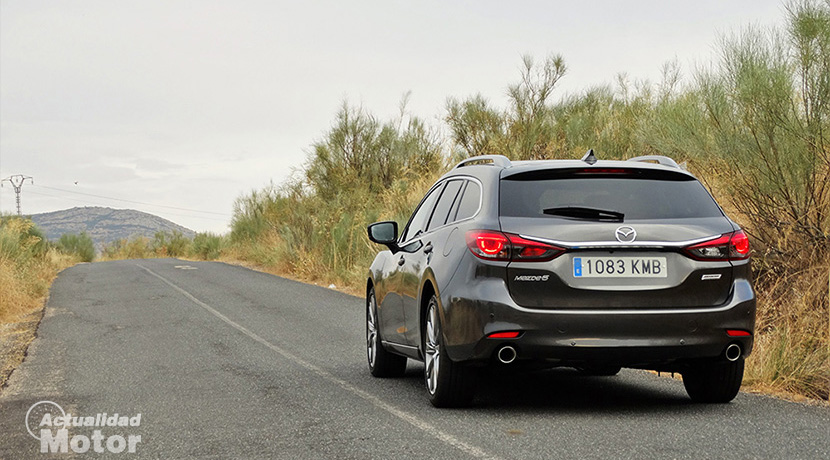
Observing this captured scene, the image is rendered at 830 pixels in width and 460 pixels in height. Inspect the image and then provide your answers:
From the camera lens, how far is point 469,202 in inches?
293

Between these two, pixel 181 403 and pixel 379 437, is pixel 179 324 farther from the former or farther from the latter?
pixel 379 437

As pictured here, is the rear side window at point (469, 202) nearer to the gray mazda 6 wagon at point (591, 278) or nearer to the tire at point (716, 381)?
the gray mazda 6 wagon at point (591, 278)

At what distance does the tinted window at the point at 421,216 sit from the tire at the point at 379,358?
85 cm

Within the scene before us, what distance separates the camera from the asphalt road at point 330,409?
236 inches

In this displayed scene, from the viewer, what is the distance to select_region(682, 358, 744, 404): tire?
723cm

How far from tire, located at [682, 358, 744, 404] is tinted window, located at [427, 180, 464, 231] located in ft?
7.18

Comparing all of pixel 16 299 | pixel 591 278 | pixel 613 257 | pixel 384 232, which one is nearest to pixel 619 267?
pixel 613 257

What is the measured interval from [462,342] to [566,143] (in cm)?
1911

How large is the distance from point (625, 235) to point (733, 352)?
110cm

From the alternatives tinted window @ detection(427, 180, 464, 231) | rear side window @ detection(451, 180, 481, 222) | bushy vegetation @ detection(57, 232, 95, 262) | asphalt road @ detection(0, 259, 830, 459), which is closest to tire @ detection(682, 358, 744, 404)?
asphalt road @ detection(0, 259, 830, 459)

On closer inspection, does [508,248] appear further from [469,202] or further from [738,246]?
[738,246]

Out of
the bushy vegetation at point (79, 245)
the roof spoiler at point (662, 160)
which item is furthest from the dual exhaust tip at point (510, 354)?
the bushy vegetation at point (79, 245)

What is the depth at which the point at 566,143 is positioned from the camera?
83.1 feet

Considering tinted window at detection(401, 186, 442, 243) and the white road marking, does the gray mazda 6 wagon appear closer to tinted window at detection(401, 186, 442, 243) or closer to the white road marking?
the white road marking
